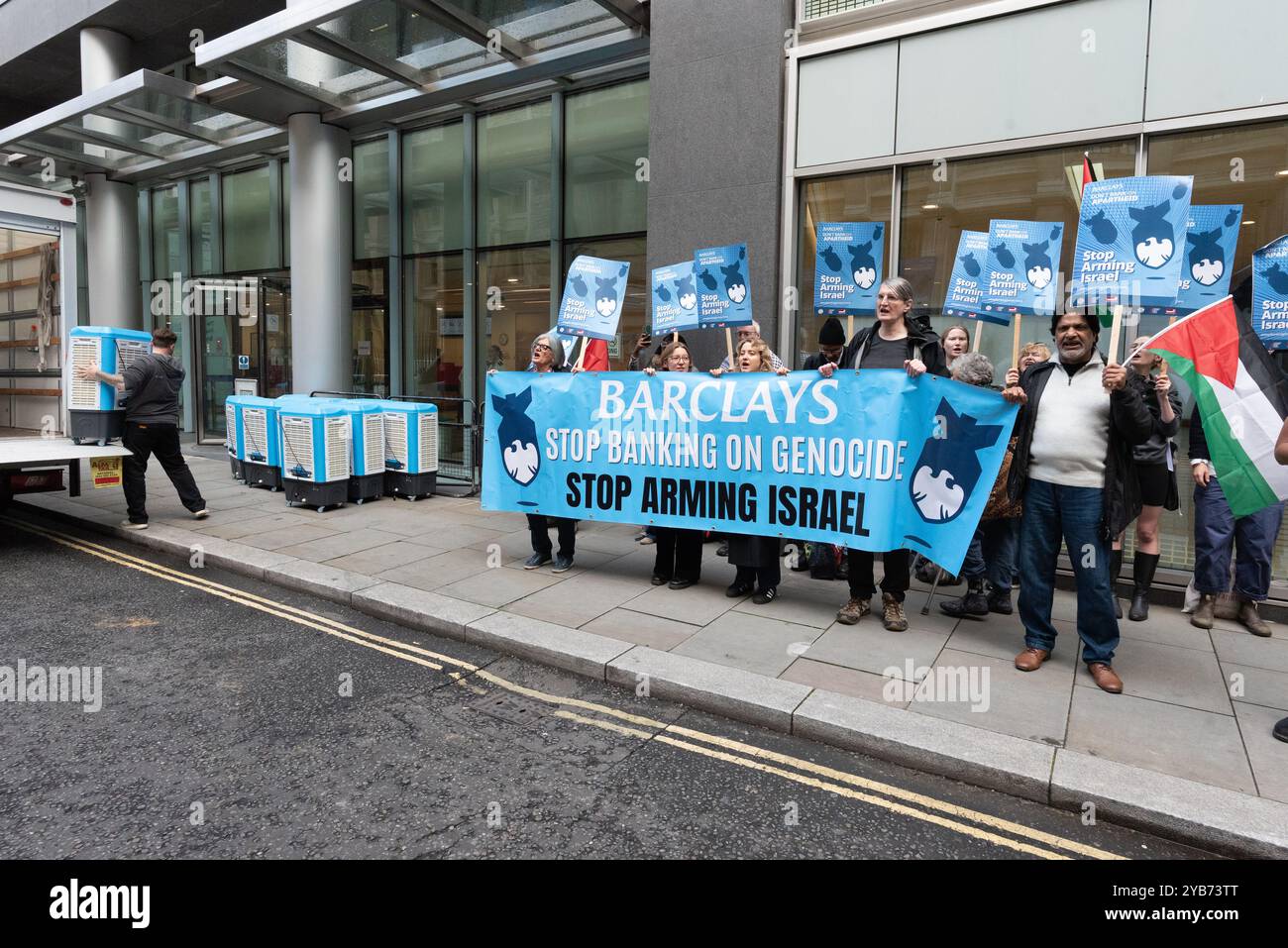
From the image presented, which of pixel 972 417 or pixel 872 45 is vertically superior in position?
pixel 872 45

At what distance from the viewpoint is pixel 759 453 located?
588 cm

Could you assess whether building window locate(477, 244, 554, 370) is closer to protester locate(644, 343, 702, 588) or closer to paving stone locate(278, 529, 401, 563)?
paving stone locate(278, 529, 401, 563)

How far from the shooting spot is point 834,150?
26.3ft

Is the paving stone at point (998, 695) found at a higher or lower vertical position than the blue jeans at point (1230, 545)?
lower

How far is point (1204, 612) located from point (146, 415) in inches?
397

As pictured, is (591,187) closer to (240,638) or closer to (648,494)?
(648,494)

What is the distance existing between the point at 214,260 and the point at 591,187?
9.90 metres

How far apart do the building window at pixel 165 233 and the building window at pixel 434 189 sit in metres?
7.39

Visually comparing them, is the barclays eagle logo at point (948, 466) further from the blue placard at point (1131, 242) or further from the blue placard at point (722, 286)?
the blue placard at point (722, 286)

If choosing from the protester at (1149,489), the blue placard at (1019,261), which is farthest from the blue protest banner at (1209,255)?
the blue placard at (1019,261)

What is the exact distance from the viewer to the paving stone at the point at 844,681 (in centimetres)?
436

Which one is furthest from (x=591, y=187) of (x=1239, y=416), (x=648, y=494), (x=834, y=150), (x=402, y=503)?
(x=1239, y=416)

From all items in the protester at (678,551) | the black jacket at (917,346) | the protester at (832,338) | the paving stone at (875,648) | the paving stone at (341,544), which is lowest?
the paving stone at (875,648)
